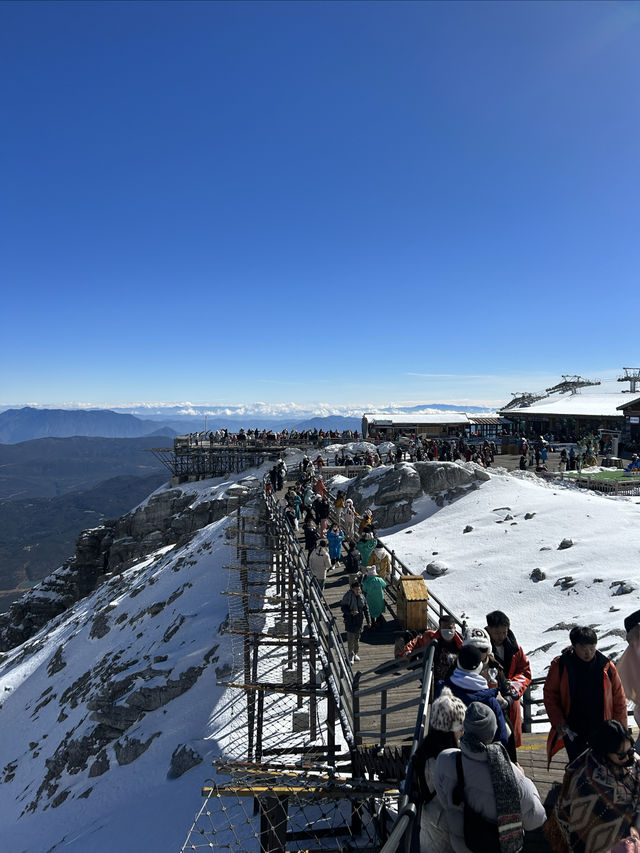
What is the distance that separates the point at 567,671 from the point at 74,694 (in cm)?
2367

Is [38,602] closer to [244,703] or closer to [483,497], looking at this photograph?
[244,703]

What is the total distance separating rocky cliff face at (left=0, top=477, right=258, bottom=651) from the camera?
39188 mm

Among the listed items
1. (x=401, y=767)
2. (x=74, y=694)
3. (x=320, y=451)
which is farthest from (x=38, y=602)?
(x=401, y=767)

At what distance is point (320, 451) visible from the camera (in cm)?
4138

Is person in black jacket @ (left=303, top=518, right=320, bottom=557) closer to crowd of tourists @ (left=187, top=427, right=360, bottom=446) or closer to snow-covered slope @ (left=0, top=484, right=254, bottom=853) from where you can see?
snow-covered slope @ (left=0, top=484, right=254, bottom=853)

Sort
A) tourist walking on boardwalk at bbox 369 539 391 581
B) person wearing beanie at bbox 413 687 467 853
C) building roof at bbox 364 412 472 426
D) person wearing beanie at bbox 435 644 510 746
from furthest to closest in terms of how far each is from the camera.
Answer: building roof at bbox 364 412 472 426 → tourist walking on boardwalk at bbox 369 539 391 581 → person wearing beanie at bbox 435 644 510 746 → person wearing beanie at bbox 413 687 467 853

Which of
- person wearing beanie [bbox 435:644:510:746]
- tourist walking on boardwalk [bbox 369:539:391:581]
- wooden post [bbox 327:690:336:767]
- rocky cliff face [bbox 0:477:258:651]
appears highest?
person wearing beanie [bbox 435:644:510:746]

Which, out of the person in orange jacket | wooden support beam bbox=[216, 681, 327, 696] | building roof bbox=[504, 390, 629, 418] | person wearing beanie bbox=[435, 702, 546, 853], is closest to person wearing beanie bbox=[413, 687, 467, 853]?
person wearing beanie bbox=[435, 702, 546, 853]

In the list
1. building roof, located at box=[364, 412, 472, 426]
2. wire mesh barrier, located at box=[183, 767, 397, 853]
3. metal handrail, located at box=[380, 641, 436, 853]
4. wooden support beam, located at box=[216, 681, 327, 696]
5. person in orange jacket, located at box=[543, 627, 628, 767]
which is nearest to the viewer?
metal handrail, located at box=[380, 641, 436, 853]

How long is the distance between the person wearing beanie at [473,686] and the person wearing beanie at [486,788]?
2.08ft

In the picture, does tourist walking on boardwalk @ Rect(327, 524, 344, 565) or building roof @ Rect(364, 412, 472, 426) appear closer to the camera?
tourist walking on boardwalk @ Rect(327, 524, 344, 565)

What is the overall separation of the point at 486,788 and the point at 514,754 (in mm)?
1491

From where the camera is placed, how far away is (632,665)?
510 cm

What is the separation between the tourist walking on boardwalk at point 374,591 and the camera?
10.6 m
